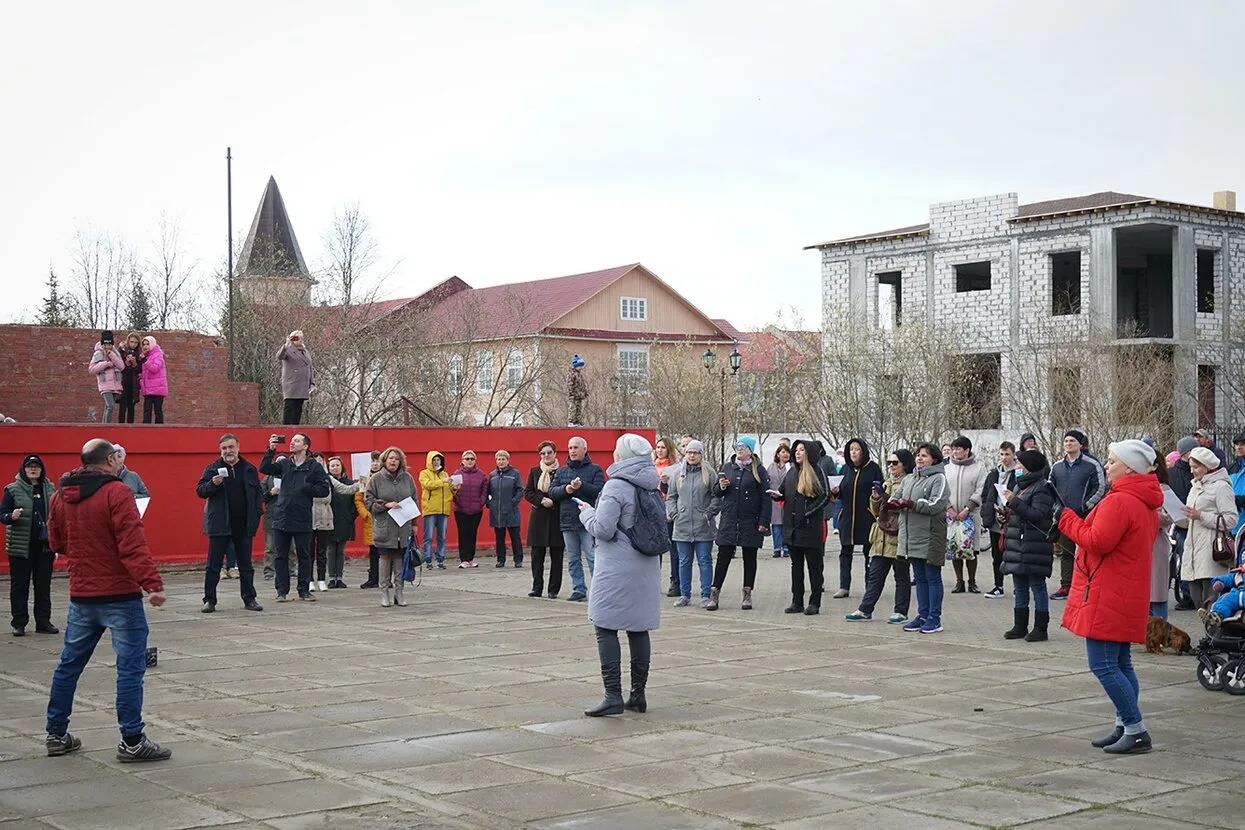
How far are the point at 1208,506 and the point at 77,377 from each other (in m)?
21.3

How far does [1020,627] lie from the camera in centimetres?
1400

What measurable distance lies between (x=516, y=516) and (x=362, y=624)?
29.1 feet

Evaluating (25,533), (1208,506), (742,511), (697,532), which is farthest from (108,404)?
(1208,506)

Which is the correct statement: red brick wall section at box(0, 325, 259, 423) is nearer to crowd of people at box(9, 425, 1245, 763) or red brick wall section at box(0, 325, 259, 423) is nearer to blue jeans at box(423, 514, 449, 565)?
blue jeans at box(423, 514, 449, 565)

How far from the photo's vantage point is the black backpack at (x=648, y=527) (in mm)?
10109

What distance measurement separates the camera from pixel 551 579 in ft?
60.4

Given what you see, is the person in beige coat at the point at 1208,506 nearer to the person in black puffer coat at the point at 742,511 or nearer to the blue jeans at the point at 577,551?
the person in black puffer coat at the point at 742,511

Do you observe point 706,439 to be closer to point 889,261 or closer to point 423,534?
point 889,261

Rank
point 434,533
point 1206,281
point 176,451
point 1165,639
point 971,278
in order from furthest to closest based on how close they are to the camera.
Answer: point 971,278 → point 1206,281 → point 434,533 → point 176,451 → point 1165,639

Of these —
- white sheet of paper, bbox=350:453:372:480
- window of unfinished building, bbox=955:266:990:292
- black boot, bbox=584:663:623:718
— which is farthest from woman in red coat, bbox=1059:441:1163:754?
window of unfinished building, bbox=955:266:990:292

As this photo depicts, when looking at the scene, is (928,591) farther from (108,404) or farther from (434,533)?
(108,404)

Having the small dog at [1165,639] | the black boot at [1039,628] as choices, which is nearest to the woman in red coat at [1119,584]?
the small dog at [1165,639]

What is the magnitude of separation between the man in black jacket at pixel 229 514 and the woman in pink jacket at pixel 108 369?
8.82 m

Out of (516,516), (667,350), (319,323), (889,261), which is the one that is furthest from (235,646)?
(667,350)
